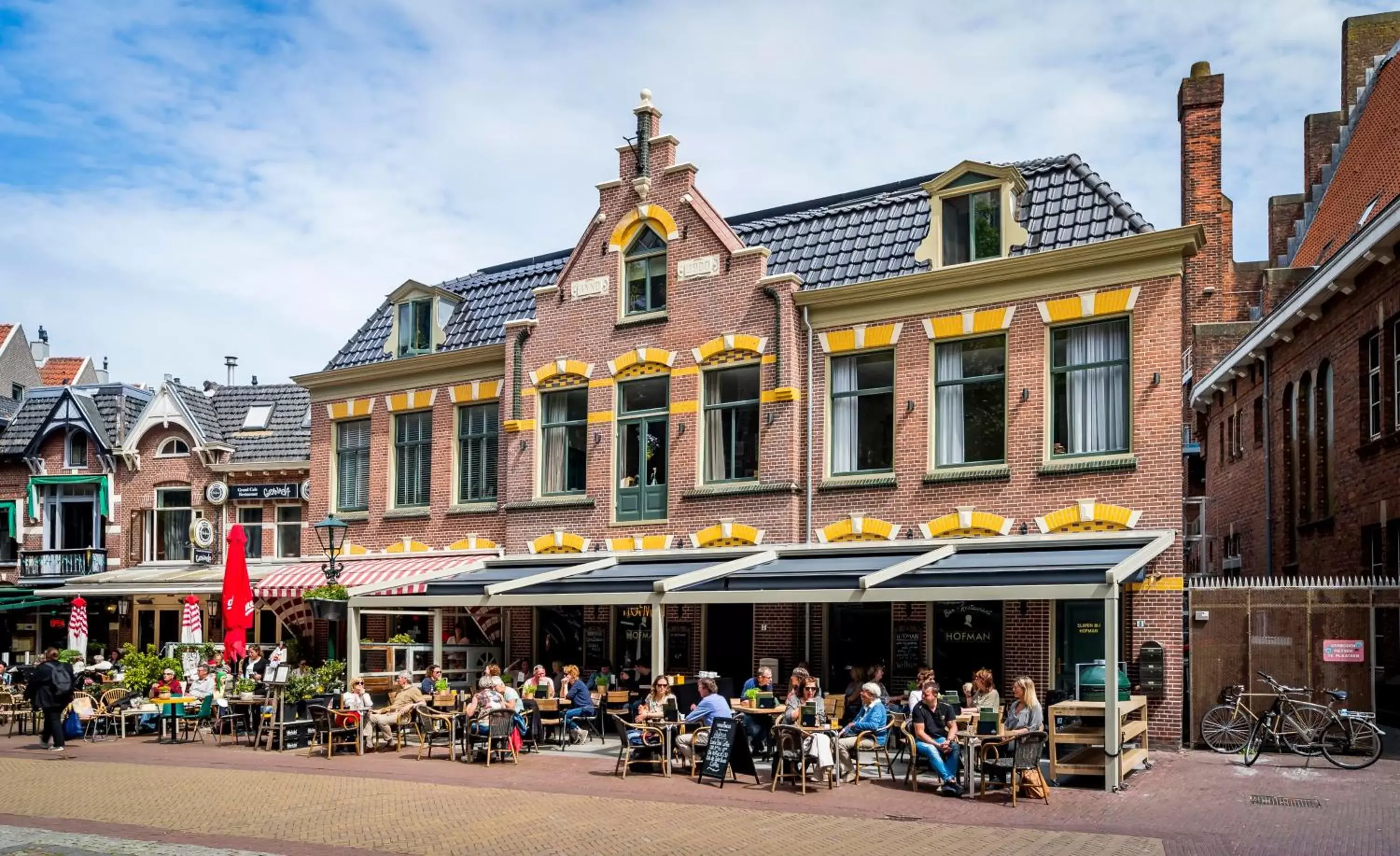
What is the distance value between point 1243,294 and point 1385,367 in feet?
57.5

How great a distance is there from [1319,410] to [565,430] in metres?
13.7

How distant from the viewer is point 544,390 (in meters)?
23.8

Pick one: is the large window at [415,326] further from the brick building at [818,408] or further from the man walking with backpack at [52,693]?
the man walking with backpack at [52,693]

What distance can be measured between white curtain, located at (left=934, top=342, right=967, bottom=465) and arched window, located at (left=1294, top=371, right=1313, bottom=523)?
8.32 metres

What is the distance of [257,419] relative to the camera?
32500 mm

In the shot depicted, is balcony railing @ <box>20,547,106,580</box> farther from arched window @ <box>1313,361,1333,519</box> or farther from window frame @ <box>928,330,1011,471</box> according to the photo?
arched window @ <box>1313,361,1333,519</box>

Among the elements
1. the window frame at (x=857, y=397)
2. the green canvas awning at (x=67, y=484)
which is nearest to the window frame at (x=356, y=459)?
the green canvas awning at (x=67, y=484)

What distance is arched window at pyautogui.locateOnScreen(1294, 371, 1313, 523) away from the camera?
23.8 m

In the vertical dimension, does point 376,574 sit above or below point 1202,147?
below

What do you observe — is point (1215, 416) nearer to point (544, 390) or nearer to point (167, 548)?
point (544, 390)

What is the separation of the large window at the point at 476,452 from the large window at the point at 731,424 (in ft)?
17.3

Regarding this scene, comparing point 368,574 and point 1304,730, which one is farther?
point 368,574

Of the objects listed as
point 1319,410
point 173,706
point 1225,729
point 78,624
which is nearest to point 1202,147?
point 1319,410

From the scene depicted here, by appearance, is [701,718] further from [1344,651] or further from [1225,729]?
[1344,651]
